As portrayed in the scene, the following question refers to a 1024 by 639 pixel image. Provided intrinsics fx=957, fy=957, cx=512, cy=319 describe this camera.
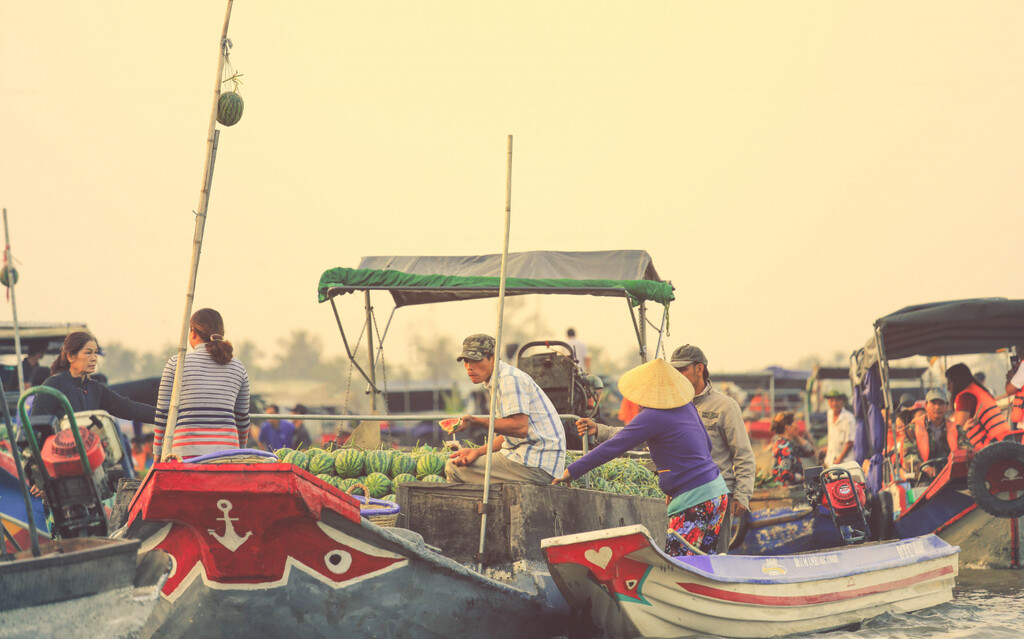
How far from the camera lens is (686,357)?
698 cm

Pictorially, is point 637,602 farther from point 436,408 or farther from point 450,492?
point 436,408

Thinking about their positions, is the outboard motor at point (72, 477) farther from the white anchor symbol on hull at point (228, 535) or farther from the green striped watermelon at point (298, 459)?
the green striped watermelon at point (298, 459)

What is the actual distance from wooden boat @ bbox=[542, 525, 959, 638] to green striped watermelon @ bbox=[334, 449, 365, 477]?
235 cm

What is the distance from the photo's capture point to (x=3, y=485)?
317 inches

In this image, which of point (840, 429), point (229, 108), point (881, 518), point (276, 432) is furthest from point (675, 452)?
point (276, 432)

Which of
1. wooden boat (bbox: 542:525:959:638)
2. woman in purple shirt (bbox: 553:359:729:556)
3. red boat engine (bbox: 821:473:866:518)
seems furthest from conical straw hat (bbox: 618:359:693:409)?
red boat engine (bbox: 821:473:866:518)

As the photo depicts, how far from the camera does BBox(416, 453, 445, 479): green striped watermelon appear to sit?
748 cm

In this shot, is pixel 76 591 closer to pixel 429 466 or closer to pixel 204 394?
pixel 204 394

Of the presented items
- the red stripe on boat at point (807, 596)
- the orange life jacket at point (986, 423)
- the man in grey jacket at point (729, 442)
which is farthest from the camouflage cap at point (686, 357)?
the orange life jacket at point (986, 423)

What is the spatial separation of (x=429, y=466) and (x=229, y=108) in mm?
3180

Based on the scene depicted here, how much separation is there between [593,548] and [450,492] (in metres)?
1.12

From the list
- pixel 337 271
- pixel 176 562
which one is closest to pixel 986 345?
pixel 337 271

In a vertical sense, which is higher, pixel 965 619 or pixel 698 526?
pixel 698 526

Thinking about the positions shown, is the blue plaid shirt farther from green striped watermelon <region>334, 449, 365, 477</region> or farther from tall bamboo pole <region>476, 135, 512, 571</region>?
green striped watermelon <region>334, 449, 365, 477</region>
